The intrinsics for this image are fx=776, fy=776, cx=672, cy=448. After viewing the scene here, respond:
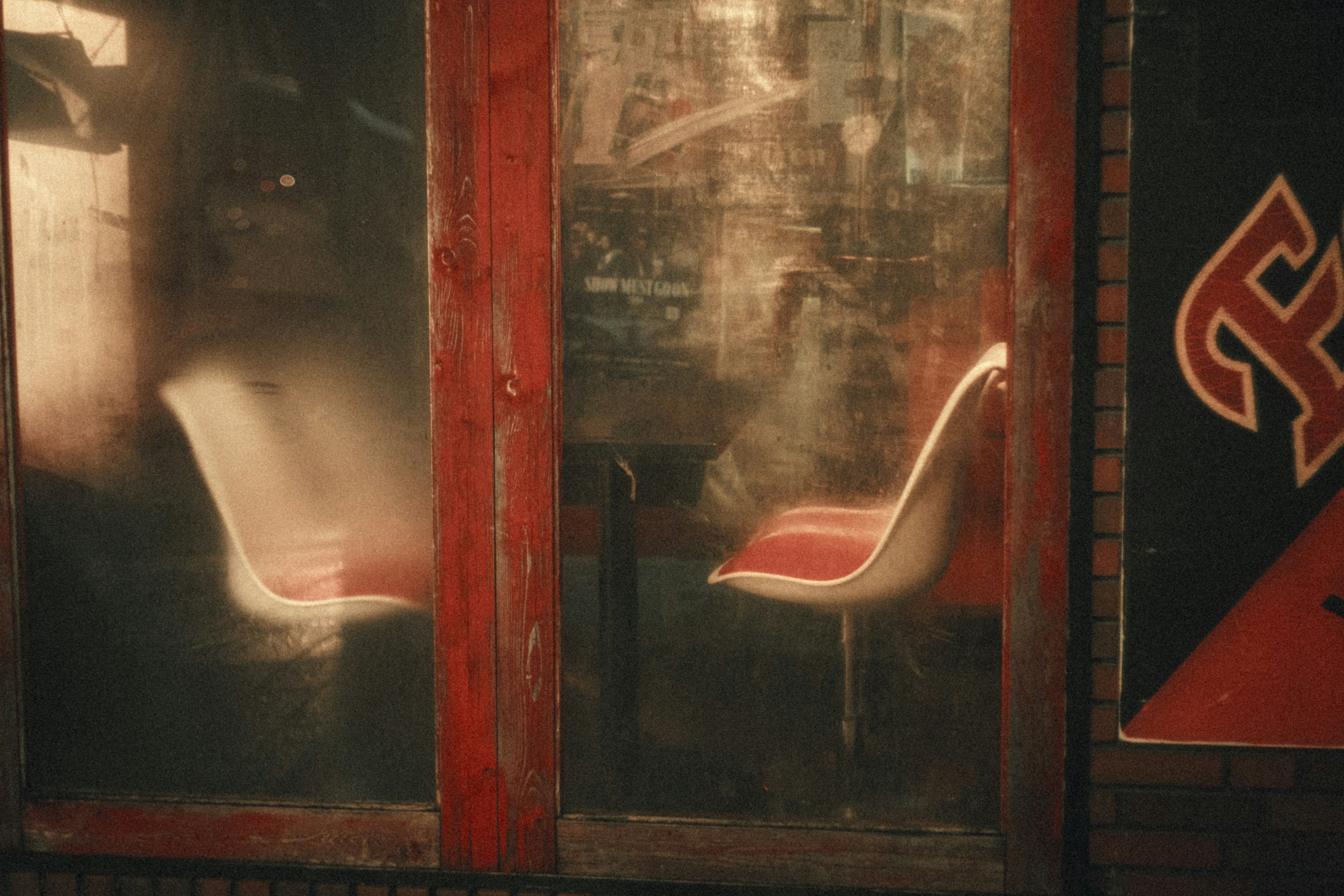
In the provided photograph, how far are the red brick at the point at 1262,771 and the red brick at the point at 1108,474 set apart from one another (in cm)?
69

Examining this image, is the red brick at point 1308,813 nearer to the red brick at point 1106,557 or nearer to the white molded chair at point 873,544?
the red brick at point 1106,557

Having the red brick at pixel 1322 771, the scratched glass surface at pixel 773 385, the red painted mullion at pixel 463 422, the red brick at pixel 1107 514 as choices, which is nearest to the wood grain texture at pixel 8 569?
the red painted mullion at pixel 463 422

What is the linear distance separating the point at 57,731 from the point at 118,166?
151 cm

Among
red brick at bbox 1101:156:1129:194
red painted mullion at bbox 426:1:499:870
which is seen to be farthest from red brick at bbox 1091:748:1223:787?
red painted mullion at bbox 426:1:499:870

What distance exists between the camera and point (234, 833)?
6.66 ft

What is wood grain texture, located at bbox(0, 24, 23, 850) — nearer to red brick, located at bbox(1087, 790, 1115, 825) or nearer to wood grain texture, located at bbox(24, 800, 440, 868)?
wood grain texture, located at bbox(24, 800, 440, 868)

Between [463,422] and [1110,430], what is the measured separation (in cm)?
155

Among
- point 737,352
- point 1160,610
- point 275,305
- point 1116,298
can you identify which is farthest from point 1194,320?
point 275,305

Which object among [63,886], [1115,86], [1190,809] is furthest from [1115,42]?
[63,886]

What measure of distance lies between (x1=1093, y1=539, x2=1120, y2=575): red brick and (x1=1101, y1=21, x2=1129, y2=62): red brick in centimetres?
110

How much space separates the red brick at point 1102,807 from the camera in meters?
1.84

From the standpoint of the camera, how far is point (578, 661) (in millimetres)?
1980

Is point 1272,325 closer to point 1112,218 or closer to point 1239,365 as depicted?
point 1239,365

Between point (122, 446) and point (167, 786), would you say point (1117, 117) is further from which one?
point (167, 786)
